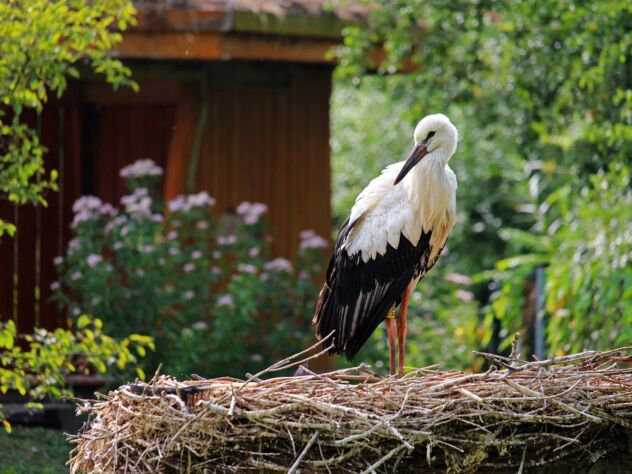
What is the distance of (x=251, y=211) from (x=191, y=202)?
486mm

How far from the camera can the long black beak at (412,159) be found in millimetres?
6219

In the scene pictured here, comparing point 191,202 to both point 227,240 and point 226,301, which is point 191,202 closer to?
point 227,240

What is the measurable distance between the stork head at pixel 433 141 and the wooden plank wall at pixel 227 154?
4162 millimetres

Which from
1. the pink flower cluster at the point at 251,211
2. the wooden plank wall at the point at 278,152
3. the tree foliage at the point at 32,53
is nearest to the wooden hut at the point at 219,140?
the wooden plank wall at the point at 278,152

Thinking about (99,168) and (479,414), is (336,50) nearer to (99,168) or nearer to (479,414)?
(99,168)

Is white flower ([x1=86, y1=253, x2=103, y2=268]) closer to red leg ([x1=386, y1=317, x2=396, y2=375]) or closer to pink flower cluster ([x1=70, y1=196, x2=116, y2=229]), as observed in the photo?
pink flower cluster ([x1=70, y1=196, x2=116, y2=229])

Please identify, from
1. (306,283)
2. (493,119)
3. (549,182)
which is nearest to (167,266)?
(306,283)

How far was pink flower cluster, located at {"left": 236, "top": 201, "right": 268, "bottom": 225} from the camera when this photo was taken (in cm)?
963

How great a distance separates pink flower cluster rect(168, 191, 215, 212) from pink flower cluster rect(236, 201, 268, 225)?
0.81 feet

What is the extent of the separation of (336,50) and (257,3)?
713 millimetres

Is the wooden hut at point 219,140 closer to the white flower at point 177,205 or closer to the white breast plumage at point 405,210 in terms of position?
the white flower at point 177,205

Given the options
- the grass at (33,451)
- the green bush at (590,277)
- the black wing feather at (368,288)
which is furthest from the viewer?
the green bush at (590,277)

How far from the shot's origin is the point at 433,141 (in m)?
6.29

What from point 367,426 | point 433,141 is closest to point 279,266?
point 433,141
